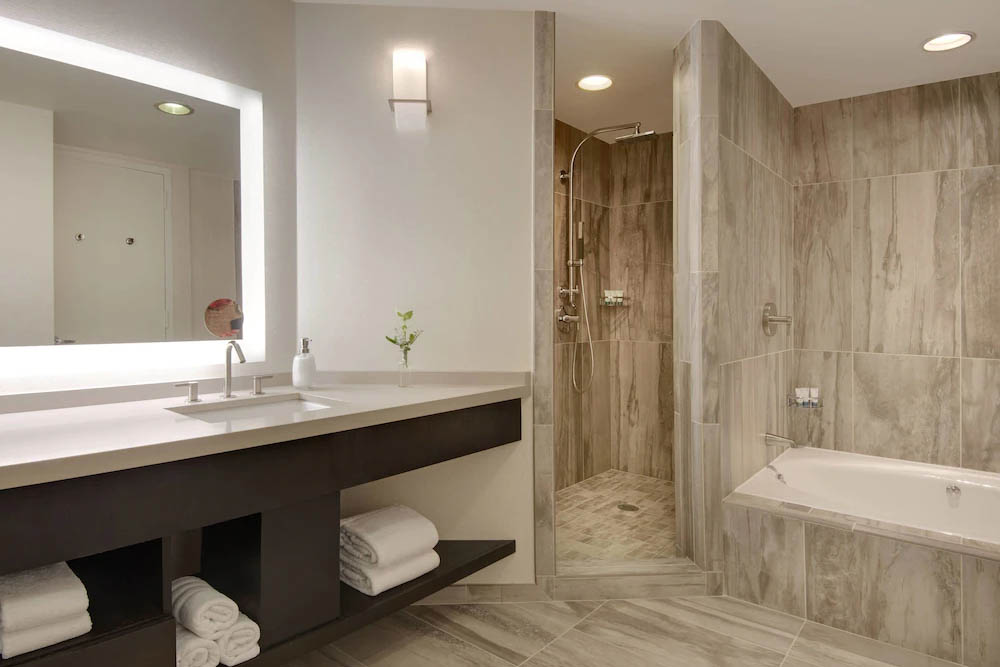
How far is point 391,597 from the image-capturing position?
1.94 meters

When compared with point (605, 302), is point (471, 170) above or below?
above

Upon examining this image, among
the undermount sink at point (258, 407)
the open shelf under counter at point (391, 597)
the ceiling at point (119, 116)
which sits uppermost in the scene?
the ceiling at point (119, 116)

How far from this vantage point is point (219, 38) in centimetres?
211

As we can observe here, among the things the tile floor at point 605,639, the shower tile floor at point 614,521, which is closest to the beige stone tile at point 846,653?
the tile floor at point 605,639

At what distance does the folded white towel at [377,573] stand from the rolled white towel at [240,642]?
1.25 ft

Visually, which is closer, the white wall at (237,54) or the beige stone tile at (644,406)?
the white wall at (237,54)

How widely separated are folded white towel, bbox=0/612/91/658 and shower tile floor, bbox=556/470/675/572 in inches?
68.0

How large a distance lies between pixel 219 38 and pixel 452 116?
34.2 inches

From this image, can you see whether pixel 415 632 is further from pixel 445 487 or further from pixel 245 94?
pixel 245 94

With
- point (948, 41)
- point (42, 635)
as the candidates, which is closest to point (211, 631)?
point (42, 635)

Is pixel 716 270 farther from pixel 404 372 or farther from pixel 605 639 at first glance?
pixel 605 639

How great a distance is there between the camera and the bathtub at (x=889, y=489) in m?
2.67

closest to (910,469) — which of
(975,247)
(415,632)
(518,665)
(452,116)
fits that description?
(975,247)

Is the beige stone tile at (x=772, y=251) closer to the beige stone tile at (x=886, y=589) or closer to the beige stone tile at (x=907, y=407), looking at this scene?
the beige stone tile at (x=907, y=407)
